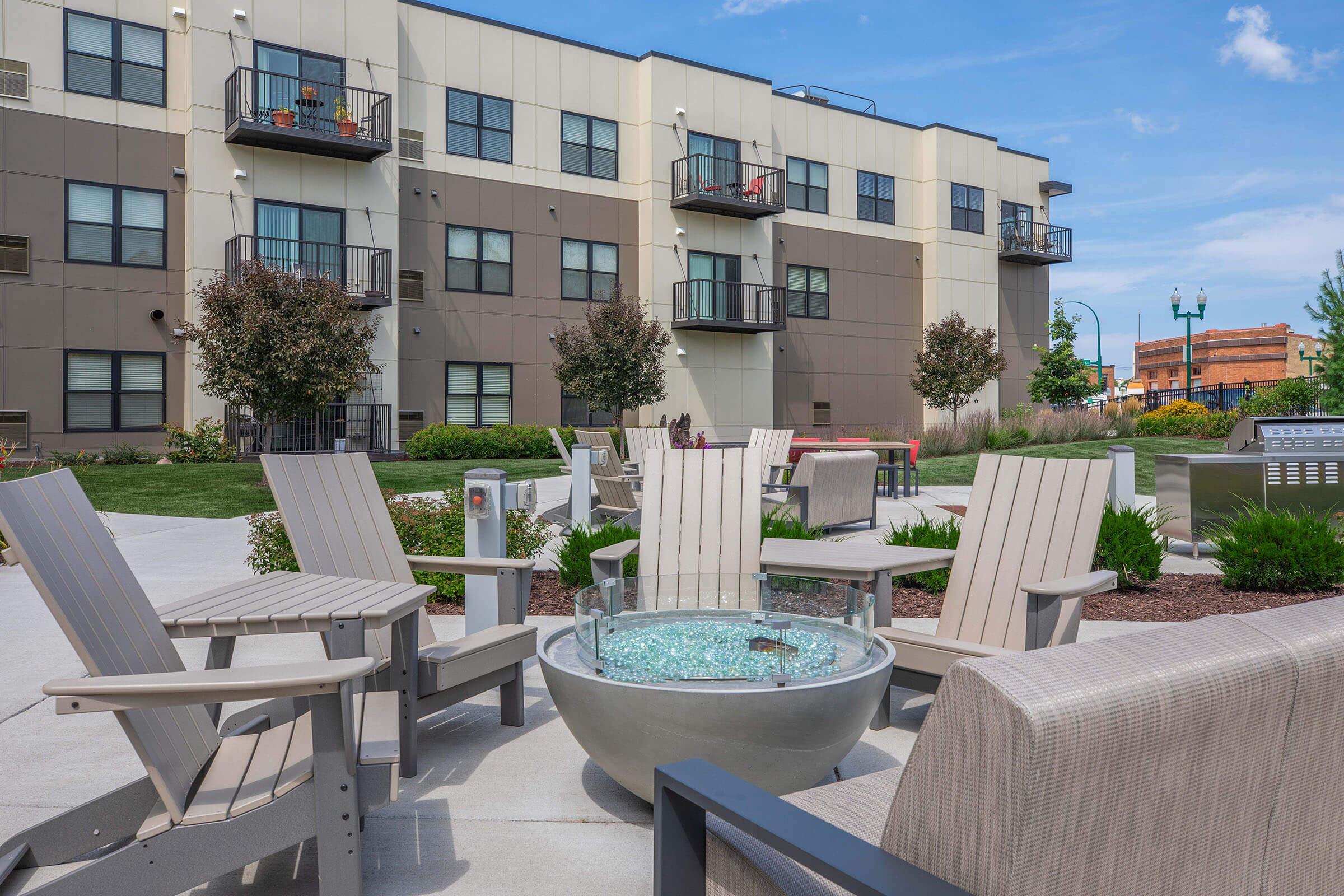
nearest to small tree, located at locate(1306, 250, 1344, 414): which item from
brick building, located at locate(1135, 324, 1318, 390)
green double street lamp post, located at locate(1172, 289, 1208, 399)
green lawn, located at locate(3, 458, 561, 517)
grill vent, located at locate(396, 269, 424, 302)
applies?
green lawn, located at locate(3, 458, 561, 517)

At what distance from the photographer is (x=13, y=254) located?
18.1 meters

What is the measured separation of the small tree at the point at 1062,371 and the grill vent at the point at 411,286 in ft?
64.6

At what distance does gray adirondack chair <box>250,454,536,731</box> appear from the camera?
3674mm

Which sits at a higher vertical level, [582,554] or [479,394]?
[479,394]

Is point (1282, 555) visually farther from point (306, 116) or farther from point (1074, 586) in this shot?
point (306, 116)

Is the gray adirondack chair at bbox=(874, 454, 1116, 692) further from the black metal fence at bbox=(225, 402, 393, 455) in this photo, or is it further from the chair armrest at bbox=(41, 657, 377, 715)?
the black metal fence at bbox=(225, 402, 393, 455)

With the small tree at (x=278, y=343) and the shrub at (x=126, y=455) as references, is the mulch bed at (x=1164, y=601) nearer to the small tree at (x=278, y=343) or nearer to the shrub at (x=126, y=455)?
the small tree at (x=278, y=343)

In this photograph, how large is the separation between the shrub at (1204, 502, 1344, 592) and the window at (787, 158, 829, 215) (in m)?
22.2

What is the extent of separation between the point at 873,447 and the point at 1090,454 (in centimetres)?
679

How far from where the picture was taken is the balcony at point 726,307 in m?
25.0

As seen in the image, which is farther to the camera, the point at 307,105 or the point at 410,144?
the point at 410,144

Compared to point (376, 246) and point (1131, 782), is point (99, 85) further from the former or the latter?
point (1131, 782)

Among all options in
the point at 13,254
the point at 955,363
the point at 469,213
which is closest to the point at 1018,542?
the point at 13,254

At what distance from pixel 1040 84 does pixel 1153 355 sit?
9618 centimetres
